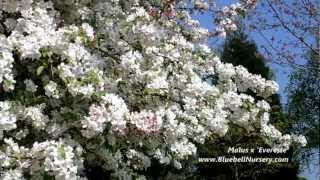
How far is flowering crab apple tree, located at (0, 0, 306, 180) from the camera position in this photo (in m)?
3.57

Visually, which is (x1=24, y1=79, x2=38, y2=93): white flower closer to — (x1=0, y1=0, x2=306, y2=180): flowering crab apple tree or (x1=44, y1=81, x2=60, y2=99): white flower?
(x1=0, y1=0, x2=306, y2=180): flowering crab apple tree

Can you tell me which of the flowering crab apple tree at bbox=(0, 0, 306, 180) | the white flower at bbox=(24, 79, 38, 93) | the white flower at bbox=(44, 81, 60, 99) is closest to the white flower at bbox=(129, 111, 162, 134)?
the flowering crab apple tree at bbox=(0, 0, 306, 180)

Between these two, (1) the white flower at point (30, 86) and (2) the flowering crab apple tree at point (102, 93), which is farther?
(1) the white flower at point (30, 86)

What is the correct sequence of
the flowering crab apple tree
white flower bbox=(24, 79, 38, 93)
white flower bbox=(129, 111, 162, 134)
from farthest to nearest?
1. white flower bbox=(24, 79, 38, 93)
2. white flower bbox=(129, 111, 162, 134)
3. the flowering crab apple tree

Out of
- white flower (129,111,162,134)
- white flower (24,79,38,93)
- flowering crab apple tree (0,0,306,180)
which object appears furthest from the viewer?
white flower (24,79,38,93)

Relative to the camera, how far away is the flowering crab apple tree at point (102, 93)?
3568 millimetres

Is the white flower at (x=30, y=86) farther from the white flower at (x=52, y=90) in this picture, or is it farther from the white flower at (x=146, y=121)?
the white flower at (x=146, y=121)

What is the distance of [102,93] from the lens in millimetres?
3717

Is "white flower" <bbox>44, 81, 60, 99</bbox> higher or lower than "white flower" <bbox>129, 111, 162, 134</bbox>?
higher

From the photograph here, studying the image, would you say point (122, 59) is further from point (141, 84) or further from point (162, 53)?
point (162, 53)

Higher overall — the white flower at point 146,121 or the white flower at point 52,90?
the white flower at point 52,90

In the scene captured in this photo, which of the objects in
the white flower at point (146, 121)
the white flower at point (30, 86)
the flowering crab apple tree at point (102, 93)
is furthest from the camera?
the white flower at point (30, 86)

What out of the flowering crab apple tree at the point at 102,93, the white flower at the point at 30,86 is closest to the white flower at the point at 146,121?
the flowering crab apple tree at the point at 102,93

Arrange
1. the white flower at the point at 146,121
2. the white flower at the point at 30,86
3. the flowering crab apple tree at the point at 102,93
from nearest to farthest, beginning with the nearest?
the flowering crab apple tree at the point at 102,93 → the white flower at the point at 146,121 → the white flower at the point at 30,86
